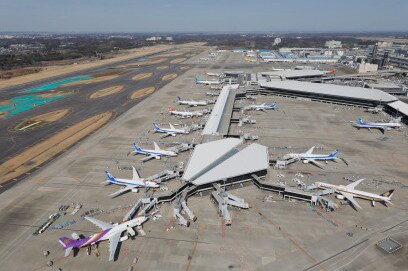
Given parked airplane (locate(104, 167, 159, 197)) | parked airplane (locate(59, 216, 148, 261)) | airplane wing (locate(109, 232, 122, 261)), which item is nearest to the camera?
airplane wing (locate(109, 232, 122, 261))

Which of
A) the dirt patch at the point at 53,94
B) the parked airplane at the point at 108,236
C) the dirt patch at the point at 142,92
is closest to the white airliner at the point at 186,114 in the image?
the dirt patch at the point at 142,92

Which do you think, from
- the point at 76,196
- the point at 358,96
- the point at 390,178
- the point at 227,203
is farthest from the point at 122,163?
the point at 358,96

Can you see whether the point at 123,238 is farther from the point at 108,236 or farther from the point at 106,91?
the point at 106,91

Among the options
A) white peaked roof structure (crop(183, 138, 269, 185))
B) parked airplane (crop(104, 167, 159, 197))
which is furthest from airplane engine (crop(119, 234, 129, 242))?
white peaked roof structure (crop(183, 138, 269, 185))

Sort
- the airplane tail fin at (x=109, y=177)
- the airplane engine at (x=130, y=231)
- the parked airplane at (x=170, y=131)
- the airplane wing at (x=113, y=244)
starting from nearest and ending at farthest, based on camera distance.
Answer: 1. the airplane wing at (x=113, y=244)
2. the airplane engine at (x=130, y=231)
3. the airplane tail fin at (x=109, y=177)
4. the parked airplane at (x=170, y=131)

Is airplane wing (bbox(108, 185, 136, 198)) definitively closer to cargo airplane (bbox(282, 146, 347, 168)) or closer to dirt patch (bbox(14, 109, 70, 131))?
cargo airplane (bbox(282, 146, 347, 168))

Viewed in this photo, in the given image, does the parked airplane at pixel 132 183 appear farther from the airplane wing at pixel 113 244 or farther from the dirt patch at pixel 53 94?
the dirt patch at pixel 53 94

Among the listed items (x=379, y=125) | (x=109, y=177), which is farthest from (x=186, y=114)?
(x=379, y=125)
